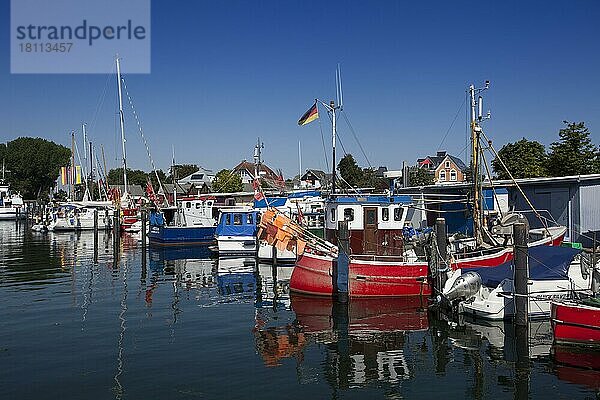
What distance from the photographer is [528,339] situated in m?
17.2

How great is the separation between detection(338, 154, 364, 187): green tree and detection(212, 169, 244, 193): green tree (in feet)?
53.9

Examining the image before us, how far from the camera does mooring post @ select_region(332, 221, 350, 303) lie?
22656 mm

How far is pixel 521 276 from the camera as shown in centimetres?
1759

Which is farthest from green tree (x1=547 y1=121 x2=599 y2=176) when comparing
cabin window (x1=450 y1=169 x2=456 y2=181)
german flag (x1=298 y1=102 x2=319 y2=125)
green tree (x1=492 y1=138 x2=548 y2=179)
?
cabin window (x1=450 y1=169 x2=456 y2=181)

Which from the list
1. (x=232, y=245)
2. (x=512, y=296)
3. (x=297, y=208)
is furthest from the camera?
(x=232, y=245)

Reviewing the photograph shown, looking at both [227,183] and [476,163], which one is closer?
[476,163]

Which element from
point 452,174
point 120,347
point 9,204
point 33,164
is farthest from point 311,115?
point 33,164

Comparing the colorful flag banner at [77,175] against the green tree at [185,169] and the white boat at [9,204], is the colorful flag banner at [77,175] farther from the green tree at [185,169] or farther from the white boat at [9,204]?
the green tree at [185,169]

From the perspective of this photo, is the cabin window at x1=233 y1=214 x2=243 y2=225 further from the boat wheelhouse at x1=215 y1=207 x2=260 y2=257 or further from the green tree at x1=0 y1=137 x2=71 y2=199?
the green tree at x1=0 y1=137 x2=71 y2=199

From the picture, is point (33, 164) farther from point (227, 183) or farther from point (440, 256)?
point (440, 256)

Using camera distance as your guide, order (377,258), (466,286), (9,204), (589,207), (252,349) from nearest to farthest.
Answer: (252,349)
(466,286)
(377,258)
(589,207)
(9,204)

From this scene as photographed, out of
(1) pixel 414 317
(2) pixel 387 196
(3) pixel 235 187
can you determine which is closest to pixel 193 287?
(2) pixel 387 196

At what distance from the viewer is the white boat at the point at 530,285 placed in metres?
18.7

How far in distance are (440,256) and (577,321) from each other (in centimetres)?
662
